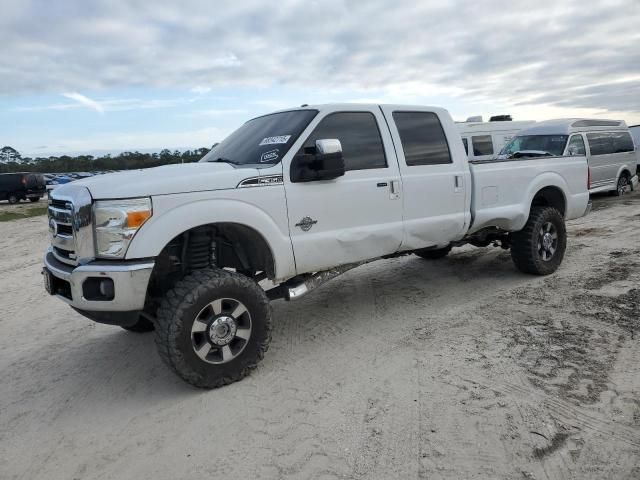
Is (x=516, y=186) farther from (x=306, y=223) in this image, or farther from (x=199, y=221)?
(x=199, y=221)

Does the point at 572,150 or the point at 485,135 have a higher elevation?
the point at 485,135

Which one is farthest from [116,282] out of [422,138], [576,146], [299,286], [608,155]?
[608,155]

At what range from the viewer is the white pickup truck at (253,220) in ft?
11.8

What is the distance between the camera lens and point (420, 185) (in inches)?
200

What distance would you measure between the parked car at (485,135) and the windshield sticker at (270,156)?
40.0 ft

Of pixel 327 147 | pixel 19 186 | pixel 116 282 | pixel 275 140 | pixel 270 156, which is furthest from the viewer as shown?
pixel 19 186

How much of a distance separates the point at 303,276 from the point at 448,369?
1454 millimetres

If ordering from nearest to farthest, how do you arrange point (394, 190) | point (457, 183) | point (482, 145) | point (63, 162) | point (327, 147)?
point (327, 147)
point (394, 190)
point (457, 183)
point (482, 145)
point (63, 162)

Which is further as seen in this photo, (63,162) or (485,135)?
(63,162)

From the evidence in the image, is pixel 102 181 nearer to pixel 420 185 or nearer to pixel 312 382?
pixel 312 382

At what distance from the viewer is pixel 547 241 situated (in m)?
6.48

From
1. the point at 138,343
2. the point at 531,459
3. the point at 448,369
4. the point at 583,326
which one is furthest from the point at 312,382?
the point at 583,326

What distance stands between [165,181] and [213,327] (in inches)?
43.7

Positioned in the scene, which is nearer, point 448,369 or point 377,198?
point 448,369
